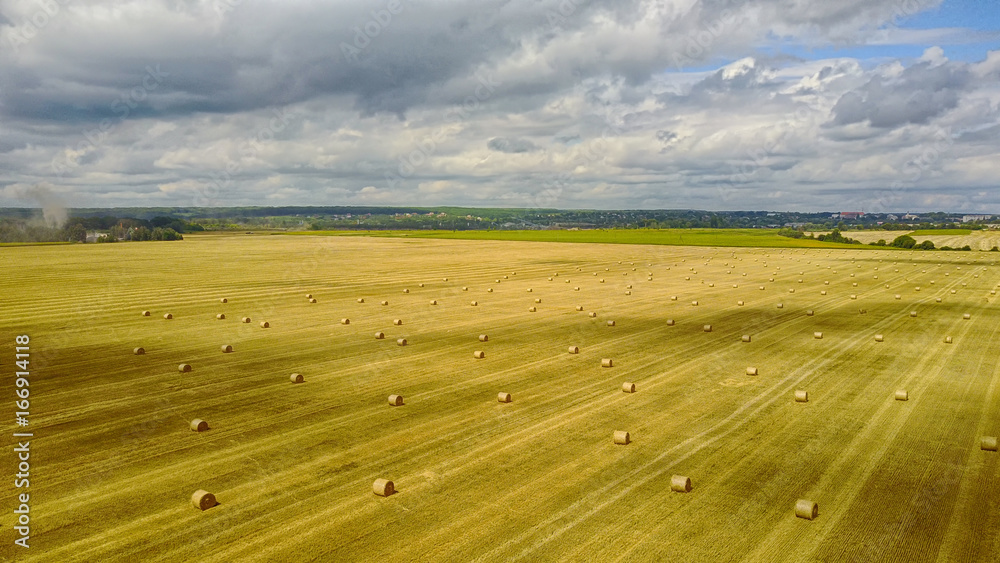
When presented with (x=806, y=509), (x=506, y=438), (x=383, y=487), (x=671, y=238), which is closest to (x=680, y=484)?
(x=806, y=509)

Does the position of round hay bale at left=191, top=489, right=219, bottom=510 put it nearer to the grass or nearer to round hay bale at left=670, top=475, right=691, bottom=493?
round hay bale at left=670, top=475, right=691, bottom=493

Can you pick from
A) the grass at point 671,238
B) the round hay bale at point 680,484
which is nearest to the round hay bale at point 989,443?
the round hay bale at point 680,484

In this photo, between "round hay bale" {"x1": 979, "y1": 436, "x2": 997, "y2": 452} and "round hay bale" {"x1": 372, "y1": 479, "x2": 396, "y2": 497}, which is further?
"round hay bale" {"x1": 979, "y1": 436, "x2": 997, "y2": 452}

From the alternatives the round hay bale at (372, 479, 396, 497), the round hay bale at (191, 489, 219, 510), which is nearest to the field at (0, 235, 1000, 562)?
the round hay bale at (191, 489, 219, 510)

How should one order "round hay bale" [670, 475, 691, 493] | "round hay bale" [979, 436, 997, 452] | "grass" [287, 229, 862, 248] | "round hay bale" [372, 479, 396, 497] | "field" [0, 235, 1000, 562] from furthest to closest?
"grass" [287, 229, 862, 248] → "round hay bale" [979, 436, 997, 452] → "round hay bale" [670, 475, 691, 493] → "round hay bale" [372, 479, 396, 497] → "field" [0, 235, 1000, 562]

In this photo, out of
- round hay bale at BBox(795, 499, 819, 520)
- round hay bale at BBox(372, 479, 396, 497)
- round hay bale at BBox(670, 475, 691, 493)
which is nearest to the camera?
round hay bale at BBox(795, 499, 819, 520)

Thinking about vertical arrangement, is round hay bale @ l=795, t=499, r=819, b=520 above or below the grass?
above

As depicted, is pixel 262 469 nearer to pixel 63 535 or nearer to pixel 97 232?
pixel 63 535

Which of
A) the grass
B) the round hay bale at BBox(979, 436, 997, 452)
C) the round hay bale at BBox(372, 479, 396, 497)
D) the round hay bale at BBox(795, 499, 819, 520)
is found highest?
the round hay bale at BBox(372, 479, 396, 497)
